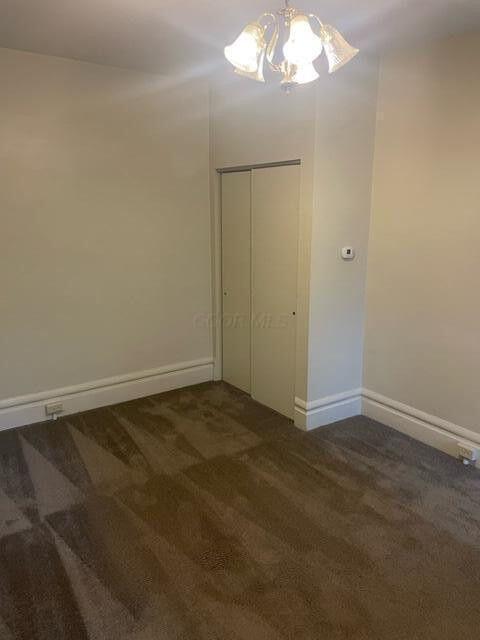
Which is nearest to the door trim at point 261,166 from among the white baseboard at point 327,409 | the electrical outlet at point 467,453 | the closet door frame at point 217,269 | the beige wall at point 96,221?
the closet door frame at point 217,269

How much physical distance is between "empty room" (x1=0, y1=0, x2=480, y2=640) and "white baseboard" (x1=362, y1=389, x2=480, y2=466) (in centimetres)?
2

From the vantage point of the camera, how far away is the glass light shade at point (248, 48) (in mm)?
1897

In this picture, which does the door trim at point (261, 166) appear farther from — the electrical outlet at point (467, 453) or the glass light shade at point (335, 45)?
the electrical outlet at point (467, 453)

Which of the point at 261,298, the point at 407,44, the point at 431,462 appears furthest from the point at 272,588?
the point at 407,44

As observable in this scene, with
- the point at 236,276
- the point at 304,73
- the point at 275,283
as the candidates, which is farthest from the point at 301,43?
the point at 236,276

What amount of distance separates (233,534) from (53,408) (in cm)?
189

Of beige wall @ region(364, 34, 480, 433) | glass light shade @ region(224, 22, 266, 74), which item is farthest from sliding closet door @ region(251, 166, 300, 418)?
glass light shade @ region(224, 22, 266, 74)

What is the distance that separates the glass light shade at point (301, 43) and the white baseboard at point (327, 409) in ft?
7.41

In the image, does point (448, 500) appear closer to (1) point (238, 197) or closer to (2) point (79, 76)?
(1) point (238, 197)

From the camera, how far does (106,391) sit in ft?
12.5

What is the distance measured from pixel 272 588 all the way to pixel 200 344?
8.20 ft

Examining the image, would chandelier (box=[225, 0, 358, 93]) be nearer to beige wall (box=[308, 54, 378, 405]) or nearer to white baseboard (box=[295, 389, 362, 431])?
beige wall (box=[308, 54, 378, 405])

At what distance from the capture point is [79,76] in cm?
331

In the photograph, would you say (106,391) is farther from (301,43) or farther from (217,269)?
(301,43)
